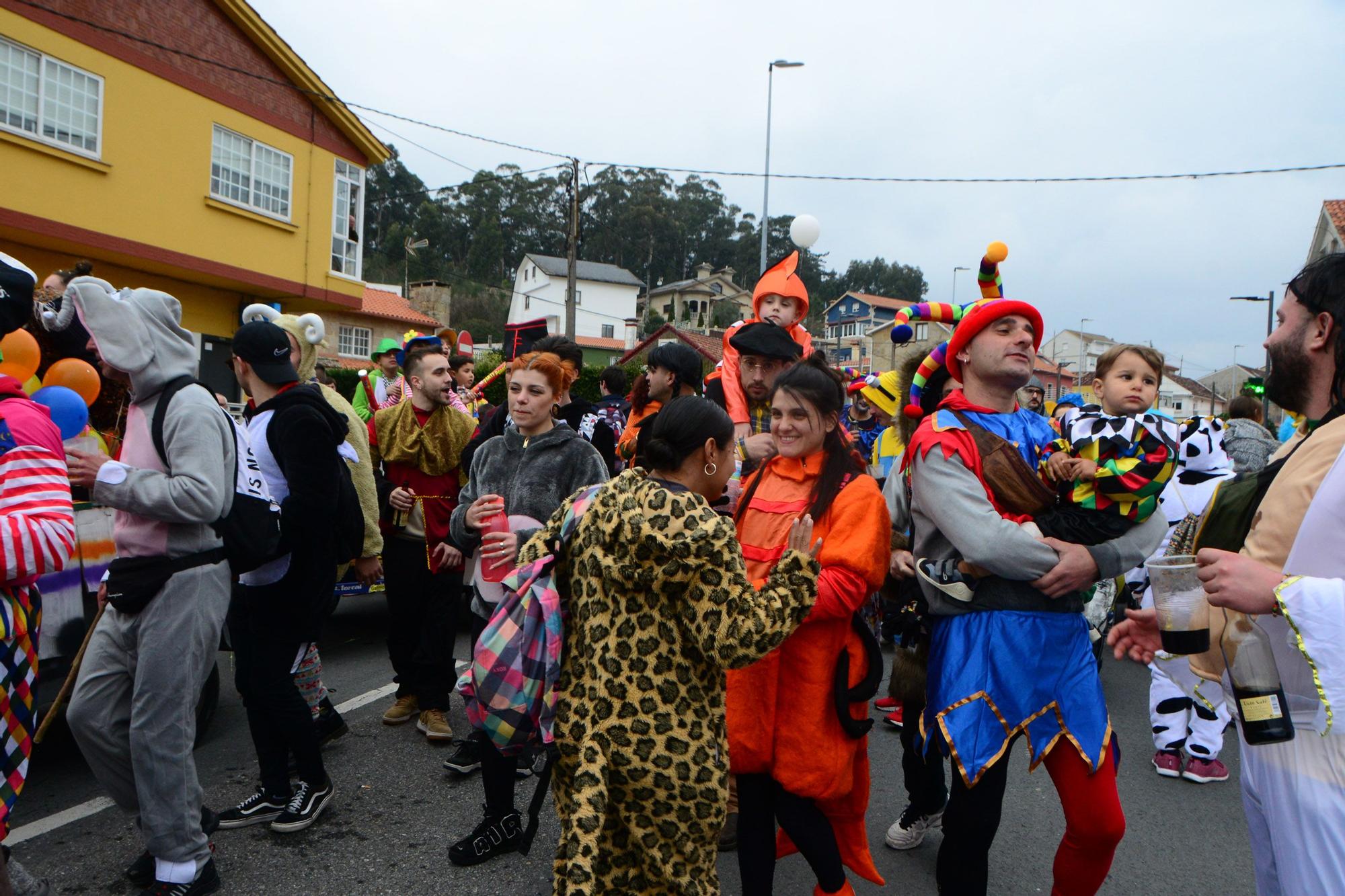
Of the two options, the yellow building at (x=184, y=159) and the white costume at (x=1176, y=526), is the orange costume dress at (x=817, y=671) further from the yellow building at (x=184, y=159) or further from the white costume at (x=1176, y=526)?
the yellow building at (x=184, y=159)

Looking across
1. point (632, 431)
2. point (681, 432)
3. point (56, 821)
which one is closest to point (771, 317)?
point (632, 431)

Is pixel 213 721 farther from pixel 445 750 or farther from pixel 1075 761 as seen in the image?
pixel 1075 761

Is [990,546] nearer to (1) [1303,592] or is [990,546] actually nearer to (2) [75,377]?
(1) [1303,592]

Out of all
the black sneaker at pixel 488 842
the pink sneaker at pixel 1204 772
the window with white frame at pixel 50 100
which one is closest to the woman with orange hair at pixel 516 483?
the black sneaker at pixel 488 842

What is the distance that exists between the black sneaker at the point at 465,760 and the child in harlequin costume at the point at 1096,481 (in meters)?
2.48

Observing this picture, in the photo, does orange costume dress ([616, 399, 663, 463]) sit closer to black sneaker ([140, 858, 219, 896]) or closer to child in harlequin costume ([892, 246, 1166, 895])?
child in harlequin costume ([892, 246, 1166, 895])

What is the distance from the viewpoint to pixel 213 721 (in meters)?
4.62

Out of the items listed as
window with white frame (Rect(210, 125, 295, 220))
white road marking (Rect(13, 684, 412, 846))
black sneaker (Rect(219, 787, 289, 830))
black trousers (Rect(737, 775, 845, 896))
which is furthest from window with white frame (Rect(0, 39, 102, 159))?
black trousers (Rect(737, 775, 845, 896))

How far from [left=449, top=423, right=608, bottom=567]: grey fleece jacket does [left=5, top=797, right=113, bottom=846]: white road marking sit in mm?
1898

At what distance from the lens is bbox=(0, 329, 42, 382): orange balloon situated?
3121 mm

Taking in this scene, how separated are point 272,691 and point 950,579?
2655mm

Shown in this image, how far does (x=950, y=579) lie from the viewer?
8.45ft

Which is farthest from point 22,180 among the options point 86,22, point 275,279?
point 275,279

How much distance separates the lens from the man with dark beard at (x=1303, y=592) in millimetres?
1540
